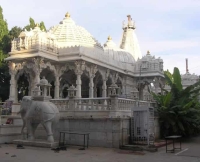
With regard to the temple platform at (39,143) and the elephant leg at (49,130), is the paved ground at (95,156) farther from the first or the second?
the elephant leg at (49,130)

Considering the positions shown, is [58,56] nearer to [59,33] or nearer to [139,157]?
[59,33]

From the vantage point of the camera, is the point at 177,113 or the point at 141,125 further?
the point at 177,113

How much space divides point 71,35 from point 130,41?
2114 centimetres

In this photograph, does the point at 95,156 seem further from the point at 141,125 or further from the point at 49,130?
the point at 141,125

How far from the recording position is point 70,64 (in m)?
23.3

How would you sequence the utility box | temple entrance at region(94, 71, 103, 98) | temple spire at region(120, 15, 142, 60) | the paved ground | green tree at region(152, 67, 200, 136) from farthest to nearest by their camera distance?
1. temple spire at region(120, 15, 142, 60)
2. temple entrance at region(94, 71, 103, 98)
3. green tree at region(152, 67, 200, 136)
4. the utility box
5. the paved ground

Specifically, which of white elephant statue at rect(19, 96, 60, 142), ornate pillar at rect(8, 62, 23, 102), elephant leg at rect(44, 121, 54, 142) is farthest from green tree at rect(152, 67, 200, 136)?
ornate pillar at rect(8, 62, 23, 102)

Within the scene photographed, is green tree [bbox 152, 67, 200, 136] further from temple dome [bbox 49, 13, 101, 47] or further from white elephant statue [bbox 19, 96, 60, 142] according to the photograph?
temple dome [bbox 49, 13, 101, 47]

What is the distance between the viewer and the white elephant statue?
39.9ft

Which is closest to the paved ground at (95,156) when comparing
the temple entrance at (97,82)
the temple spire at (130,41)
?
the temple entrance at (97,82)

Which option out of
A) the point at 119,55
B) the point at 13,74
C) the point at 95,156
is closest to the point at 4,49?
the point at 13,74

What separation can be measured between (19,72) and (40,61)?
2959 millimetres

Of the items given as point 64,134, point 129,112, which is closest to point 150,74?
point 129,112

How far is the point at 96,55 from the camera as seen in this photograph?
964 inches
